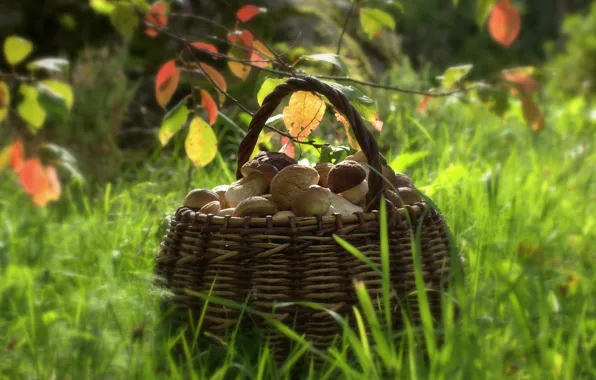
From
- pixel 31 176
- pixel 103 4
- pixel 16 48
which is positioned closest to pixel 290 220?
pixel 16 48

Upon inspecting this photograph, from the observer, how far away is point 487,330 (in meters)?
1.29

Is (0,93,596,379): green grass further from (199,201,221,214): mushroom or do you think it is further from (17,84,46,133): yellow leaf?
(17,84,46,133): yellow leaf

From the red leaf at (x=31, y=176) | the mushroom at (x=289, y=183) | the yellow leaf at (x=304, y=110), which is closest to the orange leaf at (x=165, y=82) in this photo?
the yellow leaf at (x=304, y=110)

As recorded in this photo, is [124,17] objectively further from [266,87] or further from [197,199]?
[197,199]

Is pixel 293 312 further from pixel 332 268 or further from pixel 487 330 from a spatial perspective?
pixel 487 330

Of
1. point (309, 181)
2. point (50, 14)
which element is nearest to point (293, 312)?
point (309, 181)

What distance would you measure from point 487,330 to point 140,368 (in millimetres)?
624

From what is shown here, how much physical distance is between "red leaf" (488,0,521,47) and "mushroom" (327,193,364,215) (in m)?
0.46

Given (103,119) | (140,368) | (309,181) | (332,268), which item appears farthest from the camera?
(103,119)

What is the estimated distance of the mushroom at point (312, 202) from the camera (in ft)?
4.65

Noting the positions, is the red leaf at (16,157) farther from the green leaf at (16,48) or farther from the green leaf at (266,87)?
the green leaf at (266,87)

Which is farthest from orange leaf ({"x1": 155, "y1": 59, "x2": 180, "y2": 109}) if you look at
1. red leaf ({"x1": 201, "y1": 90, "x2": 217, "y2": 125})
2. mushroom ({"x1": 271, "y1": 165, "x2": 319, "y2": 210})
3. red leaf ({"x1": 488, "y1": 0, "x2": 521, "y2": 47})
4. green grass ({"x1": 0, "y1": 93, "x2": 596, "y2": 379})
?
red leaf ({"x1": 488, "y1": 0, "x2": 521, "y2": 47})

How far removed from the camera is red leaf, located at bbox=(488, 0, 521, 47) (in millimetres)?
1375

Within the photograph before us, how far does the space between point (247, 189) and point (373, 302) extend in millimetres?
384
